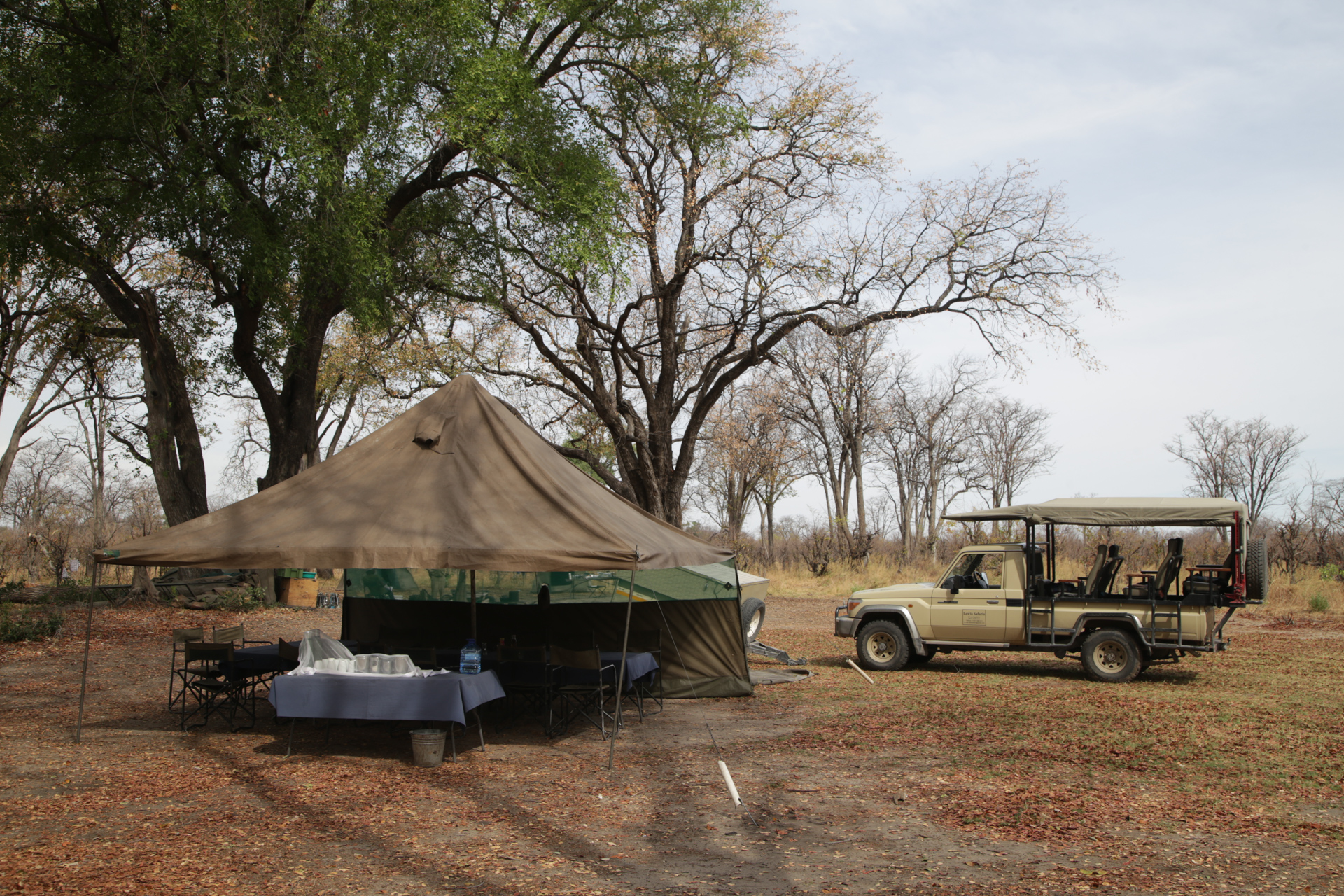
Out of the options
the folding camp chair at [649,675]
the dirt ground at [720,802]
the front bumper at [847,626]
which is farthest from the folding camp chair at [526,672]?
the front bumper at [847,626]

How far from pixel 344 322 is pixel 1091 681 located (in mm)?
24601

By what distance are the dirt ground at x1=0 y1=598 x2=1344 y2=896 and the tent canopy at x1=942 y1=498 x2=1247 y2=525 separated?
2.22 m

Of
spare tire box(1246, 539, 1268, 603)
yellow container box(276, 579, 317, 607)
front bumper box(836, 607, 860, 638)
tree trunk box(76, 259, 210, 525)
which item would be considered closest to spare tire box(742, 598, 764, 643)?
→ front bumper box(836, 607, 860, 638)

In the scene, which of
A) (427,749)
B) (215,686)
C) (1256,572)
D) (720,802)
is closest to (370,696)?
(427,749)

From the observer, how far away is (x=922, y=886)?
5055mm

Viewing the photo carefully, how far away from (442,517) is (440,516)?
1.1 inches

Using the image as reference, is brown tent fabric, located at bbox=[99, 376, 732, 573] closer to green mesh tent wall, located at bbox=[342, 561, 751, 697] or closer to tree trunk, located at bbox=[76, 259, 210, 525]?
green mesh tent wall, located at bbox=[342, 561, 751, 697]

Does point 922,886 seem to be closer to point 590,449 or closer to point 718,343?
point 718,343

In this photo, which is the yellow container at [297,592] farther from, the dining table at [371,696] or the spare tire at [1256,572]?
the spare tire at [1256,572]

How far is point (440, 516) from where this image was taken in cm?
852

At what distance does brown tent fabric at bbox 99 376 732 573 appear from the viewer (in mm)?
7945

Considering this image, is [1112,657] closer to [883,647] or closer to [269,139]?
[883,647]

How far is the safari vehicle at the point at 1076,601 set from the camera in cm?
1213

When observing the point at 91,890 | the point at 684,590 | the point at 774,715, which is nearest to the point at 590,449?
the point at 684,590
